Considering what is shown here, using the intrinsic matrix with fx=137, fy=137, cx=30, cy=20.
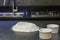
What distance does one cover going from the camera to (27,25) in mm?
1116

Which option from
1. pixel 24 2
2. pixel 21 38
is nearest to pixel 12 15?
pixel 24 2

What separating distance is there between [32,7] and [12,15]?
30 cm

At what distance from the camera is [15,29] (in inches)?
43.7

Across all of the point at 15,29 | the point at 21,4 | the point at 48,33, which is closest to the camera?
the point at 48,33

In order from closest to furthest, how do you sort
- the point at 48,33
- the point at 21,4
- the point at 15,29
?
A: 1. the point at 48,33
2. the point at 15,29
3. the point at 21,4

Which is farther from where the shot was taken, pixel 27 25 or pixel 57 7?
pixel 57 7

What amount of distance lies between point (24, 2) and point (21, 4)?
5cm

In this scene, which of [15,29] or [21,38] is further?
[15,29]

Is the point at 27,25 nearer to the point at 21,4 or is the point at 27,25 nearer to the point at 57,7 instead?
the point at 21,4

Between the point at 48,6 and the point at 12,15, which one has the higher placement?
the point at 48,6

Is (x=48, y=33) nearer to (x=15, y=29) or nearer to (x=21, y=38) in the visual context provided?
(x=21, y=38)

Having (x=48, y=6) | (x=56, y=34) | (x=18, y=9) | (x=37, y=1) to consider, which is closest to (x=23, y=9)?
(x=18, y=9)

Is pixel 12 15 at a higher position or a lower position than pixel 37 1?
lower

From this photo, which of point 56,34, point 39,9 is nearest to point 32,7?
point 39,9
